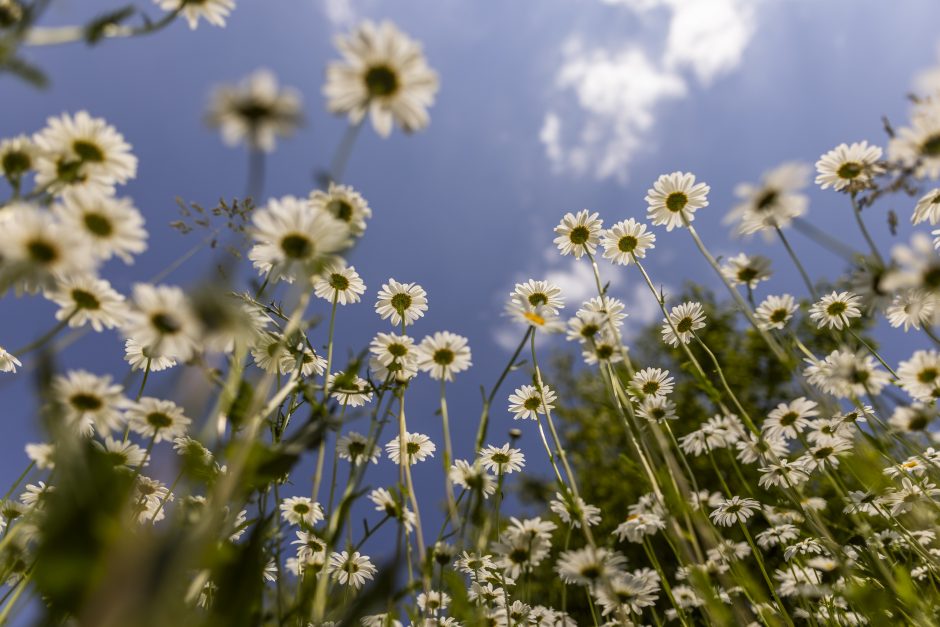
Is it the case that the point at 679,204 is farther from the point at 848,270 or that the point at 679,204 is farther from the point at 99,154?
the point at 99,154

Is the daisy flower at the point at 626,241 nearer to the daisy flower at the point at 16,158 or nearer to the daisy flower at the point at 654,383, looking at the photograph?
the daisy flower at the point at 654,383

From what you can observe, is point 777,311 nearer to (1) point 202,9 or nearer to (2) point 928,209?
(2) point 928,209

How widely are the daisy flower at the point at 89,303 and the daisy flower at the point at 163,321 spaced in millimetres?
155

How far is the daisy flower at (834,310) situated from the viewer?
3.32 m

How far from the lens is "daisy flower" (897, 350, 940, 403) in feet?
7.88

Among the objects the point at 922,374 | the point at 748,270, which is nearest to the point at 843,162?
the point at 748,270

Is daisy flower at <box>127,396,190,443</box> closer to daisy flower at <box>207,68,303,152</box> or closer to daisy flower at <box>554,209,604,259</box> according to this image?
daisy flower at <box>207,68,303,152</box>

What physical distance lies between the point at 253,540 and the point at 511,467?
227 cm

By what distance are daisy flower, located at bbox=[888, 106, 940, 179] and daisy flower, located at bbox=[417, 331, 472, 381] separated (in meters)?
1.69

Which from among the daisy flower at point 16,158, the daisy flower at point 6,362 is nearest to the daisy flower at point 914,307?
the daisy flower at point 16,158

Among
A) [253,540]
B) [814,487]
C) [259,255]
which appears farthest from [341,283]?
[814,487]

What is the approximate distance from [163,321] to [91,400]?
0.37m

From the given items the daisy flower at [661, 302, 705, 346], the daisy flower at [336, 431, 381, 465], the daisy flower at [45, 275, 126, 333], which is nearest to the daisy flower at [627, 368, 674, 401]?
the daisy flower at [661, 302, 705, 346]

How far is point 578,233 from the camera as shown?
11.6 ft
